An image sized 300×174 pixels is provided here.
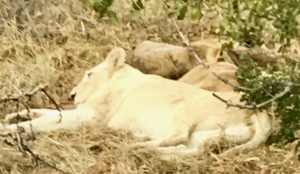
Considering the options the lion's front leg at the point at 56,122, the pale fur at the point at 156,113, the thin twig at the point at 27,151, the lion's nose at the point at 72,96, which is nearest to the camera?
the thin twig at the point at 27,151

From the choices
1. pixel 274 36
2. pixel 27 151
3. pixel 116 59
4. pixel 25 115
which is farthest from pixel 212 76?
pixel 274 36

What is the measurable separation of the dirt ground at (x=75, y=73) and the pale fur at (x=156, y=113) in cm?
8

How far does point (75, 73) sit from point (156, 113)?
1085 millimetres

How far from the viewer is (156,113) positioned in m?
4.56

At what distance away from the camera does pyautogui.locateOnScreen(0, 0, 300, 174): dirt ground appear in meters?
4.15

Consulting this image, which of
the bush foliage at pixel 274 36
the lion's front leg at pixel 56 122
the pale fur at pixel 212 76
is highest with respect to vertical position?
the bush foliage at pixel 274 36

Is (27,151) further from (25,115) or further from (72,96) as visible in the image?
(72,96)

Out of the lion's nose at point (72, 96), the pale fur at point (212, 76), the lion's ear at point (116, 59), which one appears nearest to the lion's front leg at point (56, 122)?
the lion's nose at point (72, 96)

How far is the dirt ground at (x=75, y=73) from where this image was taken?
4.15 meters

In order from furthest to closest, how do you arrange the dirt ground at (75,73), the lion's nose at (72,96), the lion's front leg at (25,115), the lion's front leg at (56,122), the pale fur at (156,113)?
the lion's nose at (72,96) → the lion's front leg at (25,115) → the lion's front leg at (56,122) → the pale fur at (156,113) → the dirt ground at (75,73)

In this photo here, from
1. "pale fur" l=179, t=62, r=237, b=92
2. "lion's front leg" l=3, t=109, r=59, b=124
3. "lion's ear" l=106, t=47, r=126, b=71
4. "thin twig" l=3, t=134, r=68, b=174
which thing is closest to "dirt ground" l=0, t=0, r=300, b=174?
"thin twig" l=3, t=134, r=68, b=174

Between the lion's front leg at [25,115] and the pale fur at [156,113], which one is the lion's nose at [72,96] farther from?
the lion's front leg at [25,115]

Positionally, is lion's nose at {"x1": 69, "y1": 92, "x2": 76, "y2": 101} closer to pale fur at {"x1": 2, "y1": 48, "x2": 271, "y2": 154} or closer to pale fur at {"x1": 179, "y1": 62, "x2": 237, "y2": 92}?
pale fur at {"x1": 2, "y1": 48, "x2": 271, "y2": 154}

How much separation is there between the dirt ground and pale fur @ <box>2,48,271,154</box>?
0.08 m
